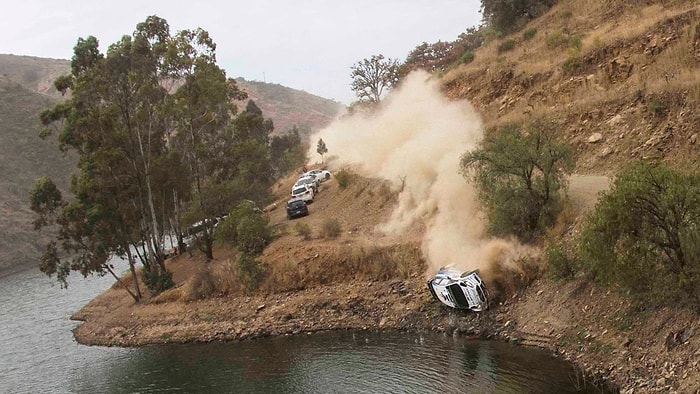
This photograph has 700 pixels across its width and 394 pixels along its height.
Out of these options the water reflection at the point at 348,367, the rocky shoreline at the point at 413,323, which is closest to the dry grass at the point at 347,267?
the rocky shoreline at the point at 413,323

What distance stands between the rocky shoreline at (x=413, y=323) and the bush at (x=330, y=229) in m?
4.67

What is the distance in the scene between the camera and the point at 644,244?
16.9 m

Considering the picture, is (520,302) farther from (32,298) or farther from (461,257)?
(32,298)

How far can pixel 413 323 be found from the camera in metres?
27.4

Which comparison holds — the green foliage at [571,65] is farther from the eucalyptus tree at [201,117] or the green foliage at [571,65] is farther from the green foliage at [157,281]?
the green foliage at [157,281]

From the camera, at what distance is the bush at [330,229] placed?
36.6 meters

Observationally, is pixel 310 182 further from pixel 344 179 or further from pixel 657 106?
pixel 657 106

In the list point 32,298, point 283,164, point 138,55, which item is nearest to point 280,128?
point 283,164

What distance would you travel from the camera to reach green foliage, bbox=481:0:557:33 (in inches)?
1902

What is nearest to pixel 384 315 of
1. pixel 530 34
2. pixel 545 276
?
pixel 545 276

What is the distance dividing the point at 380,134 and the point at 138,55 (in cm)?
2120

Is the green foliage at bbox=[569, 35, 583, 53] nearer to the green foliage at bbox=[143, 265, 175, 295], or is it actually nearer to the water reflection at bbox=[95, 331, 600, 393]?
the water reflection at bbox=[95, 331, 600, 393]

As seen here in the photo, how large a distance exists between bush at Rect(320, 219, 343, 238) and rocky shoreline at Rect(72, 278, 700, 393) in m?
4.67

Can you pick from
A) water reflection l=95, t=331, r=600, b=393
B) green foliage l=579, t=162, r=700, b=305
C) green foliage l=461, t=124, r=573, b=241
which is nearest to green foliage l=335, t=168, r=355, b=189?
water reflection l=95, t=331, r=600, b=393
